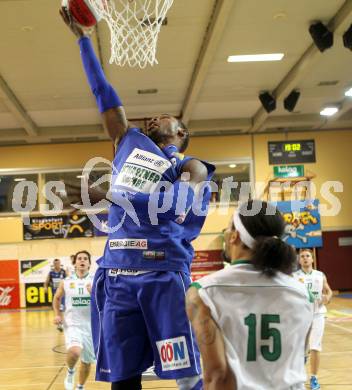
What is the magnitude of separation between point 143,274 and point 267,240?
0.85m

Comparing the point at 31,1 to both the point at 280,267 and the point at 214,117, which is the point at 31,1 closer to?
the point at 280,267

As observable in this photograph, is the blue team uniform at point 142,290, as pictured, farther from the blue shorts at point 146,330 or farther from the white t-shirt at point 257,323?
the white t-shirt at point 257,323

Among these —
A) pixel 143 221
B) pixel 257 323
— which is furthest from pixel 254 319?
pixel 143 221

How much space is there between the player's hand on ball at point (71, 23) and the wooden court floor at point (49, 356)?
5.28m

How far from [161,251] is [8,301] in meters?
17.8

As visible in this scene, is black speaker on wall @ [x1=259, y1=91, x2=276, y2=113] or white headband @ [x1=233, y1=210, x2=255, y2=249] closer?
white headband @ [x1=233, y1=210, x2=255, y2=249]

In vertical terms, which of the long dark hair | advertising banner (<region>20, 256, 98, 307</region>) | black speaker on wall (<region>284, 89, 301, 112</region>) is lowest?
advertising banner (<region>20, 256, 98, 307</region>)

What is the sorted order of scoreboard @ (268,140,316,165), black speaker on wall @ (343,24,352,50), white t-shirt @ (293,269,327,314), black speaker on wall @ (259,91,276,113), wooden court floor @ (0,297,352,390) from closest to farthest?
wooden court floor @ (0,297,352,390) < white t-shirt @ (293,269,327,314) < black speaker on wall @ (343,24,352,50) < black speaker on wall @ (259,91,276,113) < scoreboard @ (268,140,316,165)

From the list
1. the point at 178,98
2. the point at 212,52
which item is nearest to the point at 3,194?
the point at 178,98

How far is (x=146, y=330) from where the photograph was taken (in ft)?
9.80

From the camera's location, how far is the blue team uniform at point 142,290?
2.91 m

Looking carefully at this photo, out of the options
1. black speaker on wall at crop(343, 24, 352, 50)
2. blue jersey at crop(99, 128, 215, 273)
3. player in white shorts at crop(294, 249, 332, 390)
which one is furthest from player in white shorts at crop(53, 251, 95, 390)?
black speaker on wall at crop(343, 24, 352, 50)

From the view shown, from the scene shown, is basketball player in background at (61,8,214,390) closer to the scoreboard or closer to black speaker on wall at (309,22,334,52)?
black speaker on wall at (309,22,334,52)

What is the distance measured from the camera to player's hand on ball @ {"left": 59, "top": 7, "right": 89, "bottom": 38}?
124 inches
